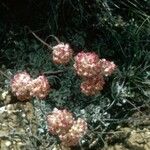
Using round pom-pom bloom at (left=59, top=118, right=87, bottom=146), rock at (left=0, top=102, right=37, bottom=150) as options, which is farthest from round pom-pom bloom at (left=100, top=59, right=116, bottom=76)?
rock at (left=0, top=102, right=37, bottom=150)

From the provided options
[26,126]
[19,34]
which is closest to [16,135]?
[26,126]

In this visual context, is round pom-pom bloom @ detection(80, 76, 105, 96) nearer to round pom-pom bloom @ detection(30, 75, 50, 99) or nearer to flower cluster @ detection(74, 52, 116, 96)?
flower cluster @ detection(74, 52, 116, 96)

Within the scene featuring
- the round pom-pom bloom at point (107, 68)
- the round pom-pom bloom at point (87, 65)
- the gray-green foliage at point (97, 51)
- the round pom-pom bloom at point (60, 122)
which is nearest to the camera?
the round pom-pom bloom at point (60, 122)

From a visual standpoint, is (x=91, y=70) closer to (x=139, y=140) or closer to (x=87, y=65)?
(x=87, y=65)

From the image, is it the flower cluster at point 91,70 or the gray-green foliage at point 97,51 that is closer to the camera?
the flower cluster at point 91,70

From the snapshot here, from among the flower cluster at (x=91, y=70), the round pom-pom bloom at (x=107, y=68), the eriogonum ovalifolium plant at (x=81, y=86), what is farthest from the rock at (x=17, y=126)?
the round pom-pom bloom at (x=107, y=68)

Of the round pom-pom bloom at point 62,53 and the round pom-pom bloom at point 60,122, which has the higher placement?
the round pom-pom bloom at point 62,53

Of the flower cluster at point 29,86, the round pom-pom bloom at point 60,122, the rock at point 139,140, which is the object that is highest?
the flower cluster at point 29,86

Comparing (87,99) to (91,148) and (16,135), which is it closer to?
(91,148)

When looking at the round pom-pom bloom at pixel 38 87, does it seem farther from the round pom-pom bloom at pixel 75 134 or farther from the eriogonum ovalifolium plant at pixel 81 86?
the round pom-pom bloom at pixel 75 134
